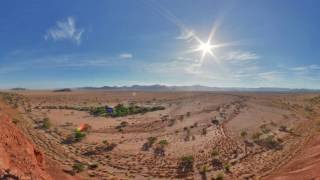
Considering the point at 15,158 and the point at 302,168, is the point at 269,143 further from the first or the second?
the point at 15,158

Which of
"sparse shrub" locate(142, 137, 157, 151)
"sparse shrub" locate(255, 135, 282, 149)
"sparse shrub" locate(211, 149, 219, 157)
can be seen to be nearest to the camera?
"sparse shrub" locate(211, 149, 219, 157)

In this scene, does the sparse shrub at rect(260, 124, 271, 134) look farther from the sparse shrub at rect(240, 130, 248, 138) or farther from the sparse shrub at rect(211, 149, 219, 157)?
the sparse shrub at rect(211, 149, 219, 157)

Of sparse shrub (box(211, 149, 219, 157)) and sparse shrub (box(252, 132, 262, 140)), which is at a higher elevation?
sparse shrub (box(252, 132, 262, 140))

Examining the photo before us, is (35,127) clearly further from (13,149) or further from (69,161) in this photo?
(13,149)

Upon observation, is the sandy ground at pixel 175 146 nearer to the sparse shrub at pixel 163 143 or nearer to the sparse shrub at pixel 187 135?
the sparse shrub at pixel 187 135

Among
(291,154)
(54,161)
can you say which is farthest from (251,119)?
(54,161)

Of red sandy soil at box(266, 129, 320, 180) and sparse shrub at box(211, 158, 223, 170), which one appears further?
sparse shrub at box(211, 158, 223, 170)

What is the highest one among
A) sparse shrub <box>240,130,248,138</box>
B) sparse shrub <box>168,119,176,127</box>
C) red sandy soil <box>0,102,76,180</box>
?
red sandy soil <box>0,102,76,180</box>

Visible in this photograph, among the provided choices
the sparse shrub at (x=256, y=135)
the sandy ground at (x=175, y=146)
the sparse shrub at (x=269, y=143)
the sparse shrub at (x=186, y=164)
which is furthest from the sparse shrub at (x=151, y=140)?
the sparse shrub at (x=256, y=135)

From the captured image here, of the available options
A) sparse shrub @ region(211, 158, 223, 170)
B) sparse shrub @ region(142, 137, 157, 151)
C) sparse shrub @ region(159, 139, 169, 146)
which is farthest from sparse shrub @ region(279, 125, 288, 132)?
sparse shrub @ region(211, 158, 223, 170)

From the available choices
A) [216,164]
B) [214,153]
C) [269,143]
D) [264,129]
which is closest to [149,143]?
[214,153]

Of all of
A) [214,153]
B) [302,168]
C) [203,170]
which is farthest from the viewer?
[214,153]

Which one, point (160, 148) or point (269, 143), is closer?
point (160, 148)
